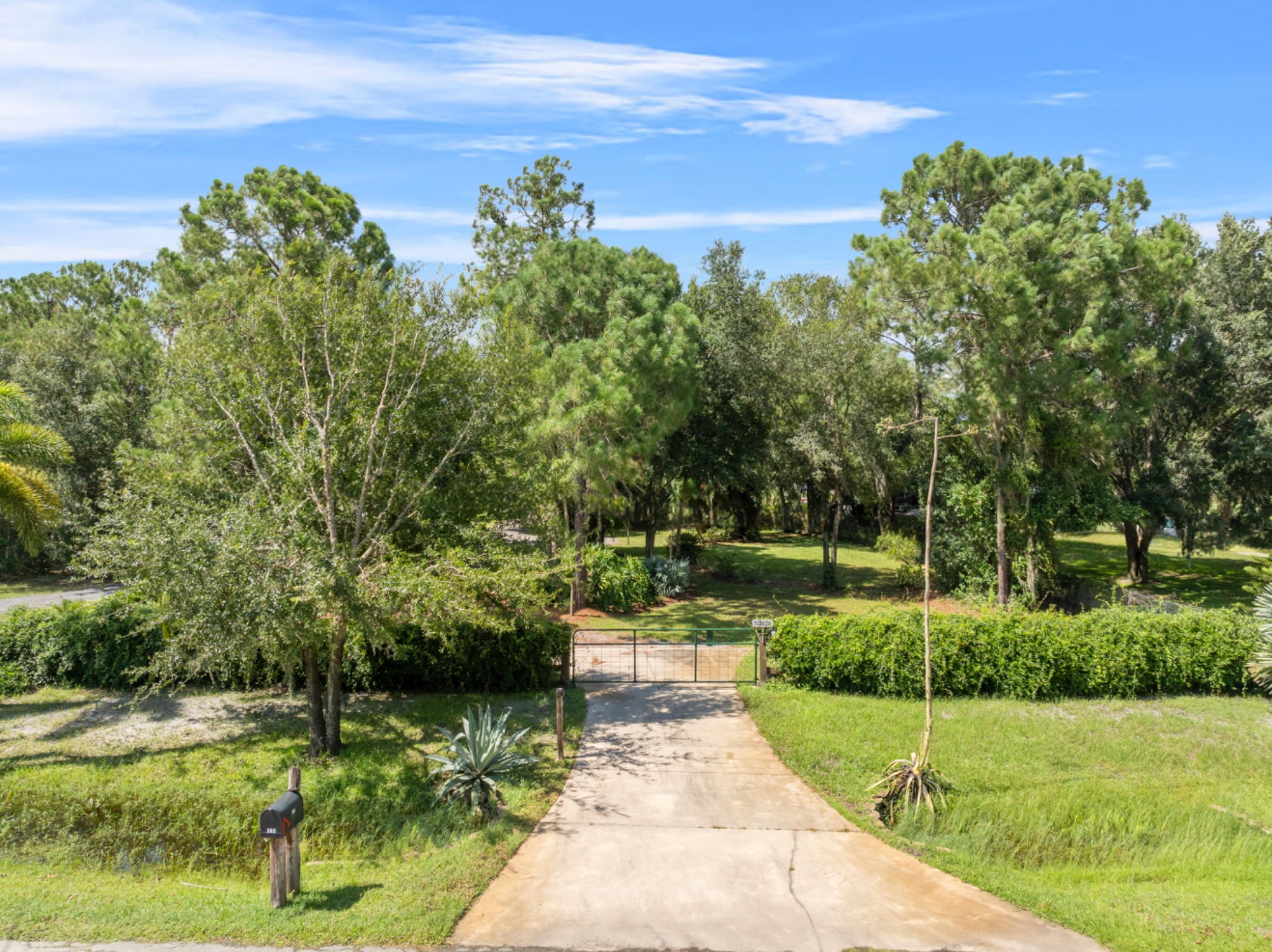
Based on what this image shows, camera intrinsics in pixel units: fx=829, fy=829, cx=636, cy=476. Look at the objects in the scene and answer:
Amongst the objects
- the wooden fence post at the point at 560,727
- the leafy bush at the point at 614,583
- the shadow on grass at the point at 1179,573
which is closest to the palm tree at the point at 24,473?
the wooden fence post at the point at 560,727

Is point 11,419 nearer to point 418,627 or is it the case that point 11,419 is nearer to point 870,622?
point 418,627

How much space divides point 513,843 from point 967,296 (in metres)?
15.1

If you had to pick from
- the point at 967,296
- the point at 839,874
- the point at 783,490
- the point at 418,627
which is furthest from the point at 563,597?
the point at 783,490

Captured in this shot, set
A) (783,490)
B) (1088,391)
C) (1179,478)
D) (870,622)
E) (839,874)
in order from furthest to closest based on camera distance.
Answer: (783,490)
(1179,478)
(1088,391)
(870,622)
(839,874)

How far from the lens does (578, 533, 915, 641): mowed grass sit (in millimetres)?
19625

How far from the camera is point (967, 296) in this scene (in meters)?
18.1

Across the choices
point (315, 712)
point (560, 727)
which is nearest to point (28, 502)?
point (315, 712)

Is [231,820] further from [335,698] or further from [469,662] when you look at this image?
[469,662]

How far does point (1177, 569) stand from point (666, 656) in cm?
2216

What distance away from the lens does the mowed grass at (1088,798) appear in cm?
685

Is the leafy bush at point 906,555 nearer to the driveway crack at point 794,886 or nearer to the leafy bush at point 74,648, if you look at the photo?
the driveway crack at point 794,886

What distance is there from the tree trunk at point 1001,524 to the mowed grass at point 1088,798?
723cm

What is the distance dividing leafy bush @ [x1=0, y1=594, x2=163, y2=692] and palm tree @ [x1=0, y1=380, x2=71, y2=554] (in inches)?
63.8

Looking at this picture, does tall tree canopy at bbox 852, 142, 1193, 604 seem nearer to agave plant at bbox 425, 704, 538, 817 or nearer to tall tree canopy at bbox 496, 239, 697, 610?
tall tree canopy at bbox 496, 239, 697, 610
